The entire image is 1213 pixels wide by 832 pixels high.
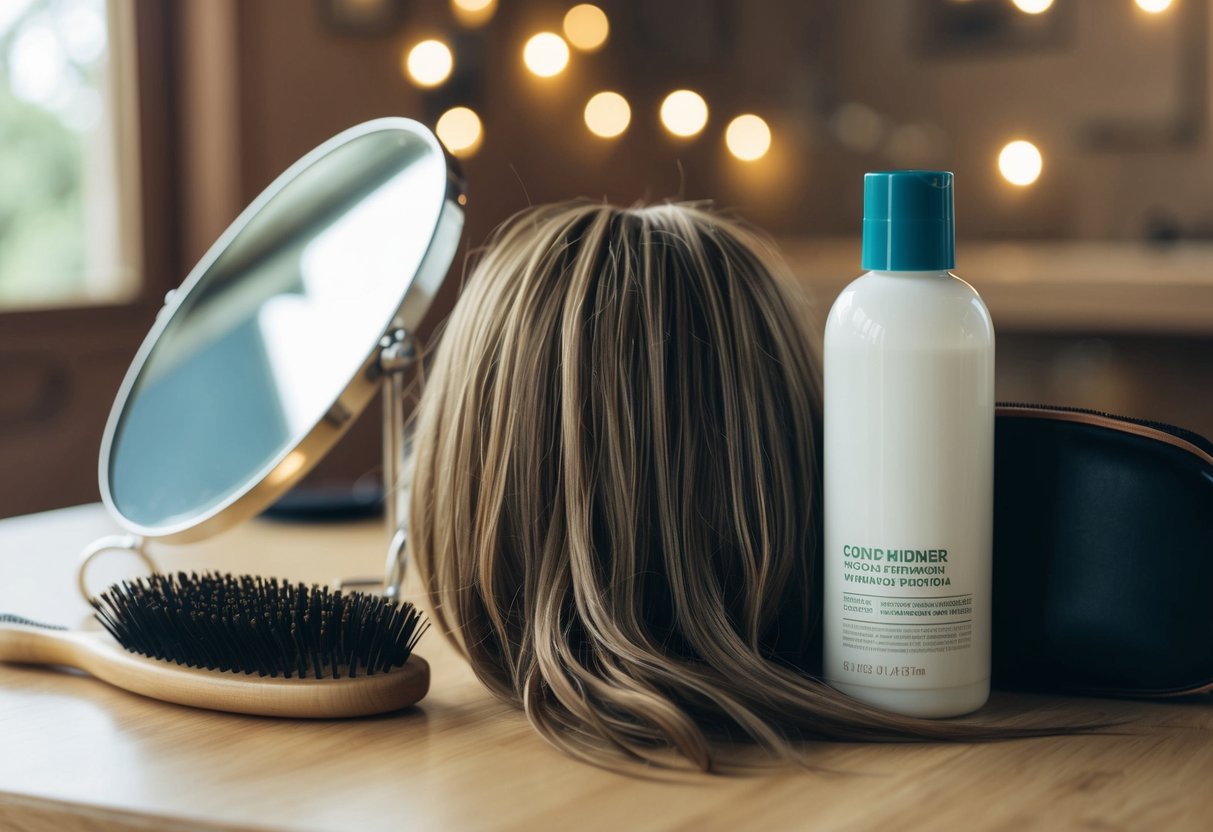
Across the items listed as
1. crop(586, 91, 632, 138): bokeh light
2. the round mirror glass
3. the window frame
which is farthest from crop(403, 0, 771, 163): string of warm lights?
the round mirror glass

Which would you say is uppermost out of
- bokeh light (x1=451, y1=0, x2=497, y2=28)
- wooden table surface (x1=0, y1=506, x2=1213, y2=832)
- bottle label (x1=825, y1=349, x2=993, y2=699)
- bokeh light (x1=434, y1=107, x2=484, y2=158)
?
bokeh light (x1=451, y1=0, x2=497, y2=28)

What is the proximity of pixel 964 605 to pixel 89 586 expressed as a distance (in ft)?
1.85

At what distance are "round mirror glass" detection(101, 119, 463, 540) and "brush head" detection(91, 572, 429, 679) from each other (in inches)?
2.7

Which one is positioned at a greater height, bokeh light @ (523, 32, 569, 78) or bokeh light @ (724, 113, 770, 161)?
bokeh light @ (523, 32, 569, 78)

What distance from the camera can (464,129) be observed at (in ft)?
8.34

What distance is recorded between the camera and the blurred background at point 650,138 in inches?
76.6

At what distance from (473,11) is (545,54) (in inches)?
9.6

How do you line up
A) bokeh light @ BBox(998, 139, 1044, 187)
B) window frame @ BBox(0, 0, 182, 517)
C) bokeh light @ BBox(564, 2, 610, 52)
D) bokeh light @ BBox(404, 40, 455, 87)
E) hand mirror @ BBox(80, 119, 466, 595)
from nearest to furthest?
hand mirror @ BBox(80, 119, 466, 595)
window frame @ BBox(0, 0, 182, 517)
bokeh light @ BBox(404, 40, 455, 87)
bokeh light @ BBox(998, 139, 1044, 187)
bokeh light @ BBox(564, 2, 610, 52)

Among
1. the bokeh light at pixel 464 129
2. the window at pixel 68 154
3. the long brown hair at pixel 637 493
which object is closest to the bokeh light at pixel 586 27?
the bokeh light at pixel 464 129

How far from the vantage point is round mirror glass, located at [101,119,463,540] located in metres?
0.62

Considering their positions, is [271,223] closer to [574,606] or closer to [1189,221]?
[574,606]

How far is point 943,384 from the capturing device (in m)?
0.49

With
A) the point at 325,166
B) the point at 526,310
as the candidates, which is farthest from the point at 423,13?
the point at 526,310

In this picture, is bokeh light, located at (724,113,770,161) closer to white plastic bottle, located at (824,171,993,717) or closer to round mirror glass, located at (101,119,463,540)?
round mirror glass, located at (101,119,463,540)
